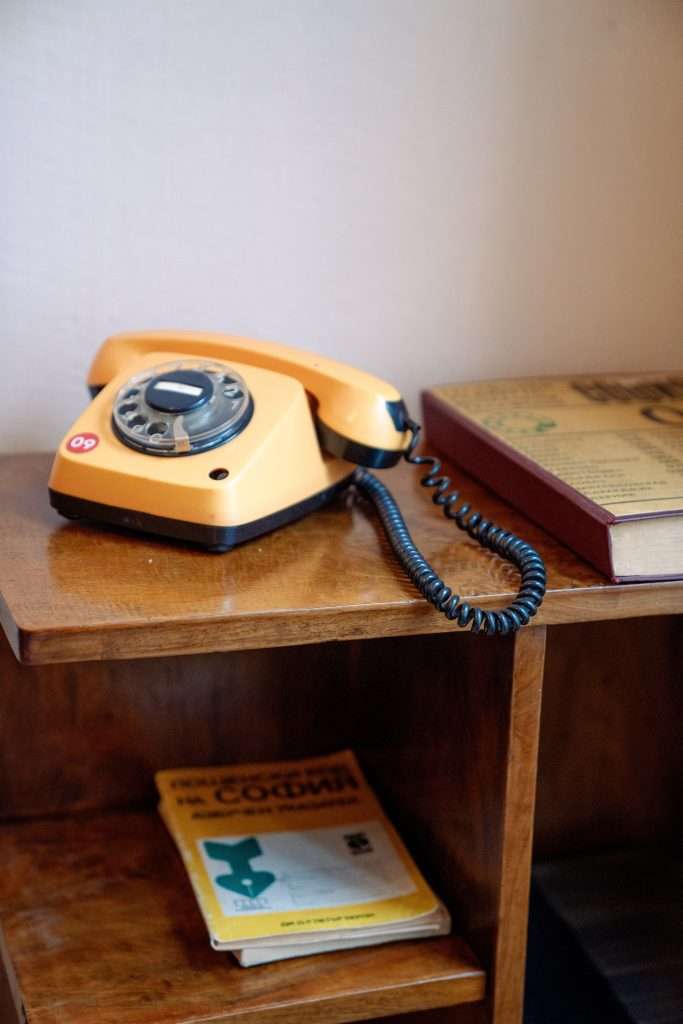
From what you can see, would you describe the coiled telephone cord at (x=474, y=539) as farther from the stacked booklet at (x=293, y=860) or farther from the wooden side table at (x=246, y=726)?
the stacked booklet at (x=293, y=860)

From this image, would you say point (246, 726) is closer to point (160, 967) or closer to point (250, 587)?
point (160, 967)

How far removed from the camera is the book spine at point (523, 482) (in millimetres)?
758

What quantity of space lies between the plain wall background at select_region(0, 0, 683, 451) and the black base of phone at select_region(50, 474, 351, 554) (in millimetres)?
236

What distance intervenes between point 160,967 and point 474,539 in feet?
1.21

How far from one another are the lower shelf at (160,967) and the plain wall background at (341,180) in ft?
1.21

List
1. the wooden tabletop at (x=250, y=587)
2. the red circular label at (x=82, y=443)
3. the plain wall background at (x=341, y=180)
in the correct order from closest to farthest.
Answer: the wooden tabletop at (x=250, y=587) → the red circular label at (x=82, y=443) → the plain wall background at (x=341, y=180)

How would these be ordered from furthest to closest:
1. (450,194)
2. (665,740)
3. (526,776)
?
(665,740) → (450,194) → (526,776)

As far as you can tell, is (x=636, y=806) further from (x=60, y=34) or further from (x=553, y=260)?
(x=60, y=34)

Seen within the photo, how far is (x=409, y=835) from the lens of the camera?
99cm

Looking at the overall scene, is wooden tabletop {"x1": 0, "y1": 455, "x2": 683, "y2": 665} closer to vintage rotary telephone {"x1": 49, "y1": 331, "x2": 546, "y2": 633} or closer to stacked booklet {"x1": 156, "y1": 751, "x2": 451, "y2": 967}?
vintage rotary telephone {"x1": 49, "y1": 331, "x2": 546, "y2": 633}

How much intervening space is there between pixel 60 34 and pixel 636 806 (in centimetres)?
88

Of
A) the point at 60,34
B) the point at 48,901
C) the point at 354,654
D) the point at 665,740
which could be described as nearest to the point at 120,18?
the point at 60,34

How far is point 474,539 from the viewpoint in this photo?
31.8 inches

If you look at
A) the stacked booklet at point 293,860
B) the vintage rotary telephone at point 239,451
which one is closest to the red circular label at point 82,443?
the vintage rotary telephone at point 239,451
